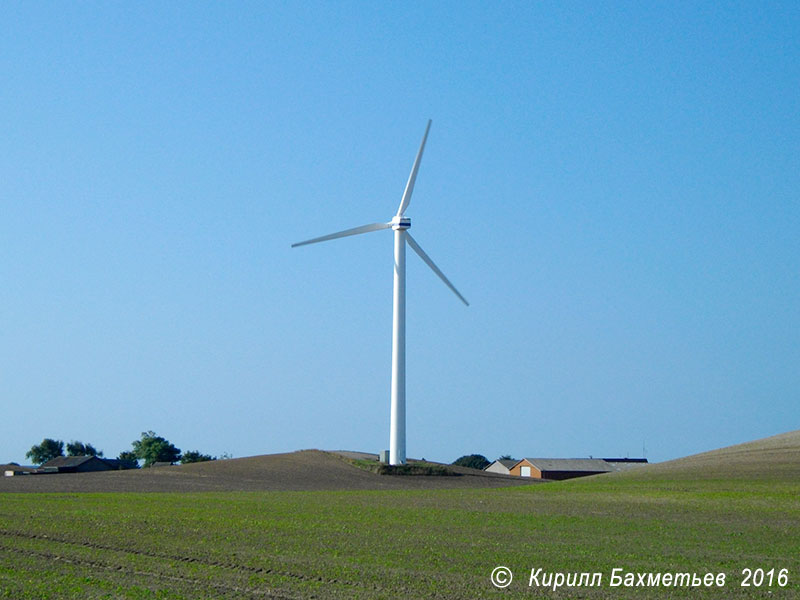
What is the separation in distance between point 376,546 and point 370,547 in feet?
1.06

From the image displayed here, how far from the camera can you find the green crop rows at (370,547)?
60.3 feet

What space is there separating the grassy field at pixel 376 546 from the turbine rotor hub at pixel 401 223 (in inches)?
1332

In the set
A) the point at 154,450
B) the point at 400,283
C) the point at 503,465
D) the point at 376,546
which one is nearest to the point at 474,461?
the point at 503,465

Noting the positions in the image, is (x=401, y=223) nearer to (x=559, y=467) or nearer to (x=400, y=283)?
(x=400, y=283)

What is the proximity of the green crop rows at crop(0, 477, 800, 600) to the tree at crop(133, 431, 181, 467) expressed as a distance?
91463 millimetres

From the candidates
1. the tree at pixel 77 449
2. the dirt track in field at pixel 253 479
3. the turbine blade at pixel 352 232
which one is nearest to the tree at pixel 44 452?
the tree at pixel 77 449

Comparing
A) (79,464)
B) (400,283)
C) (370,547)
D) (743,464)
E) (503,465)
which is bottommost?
(370,547)

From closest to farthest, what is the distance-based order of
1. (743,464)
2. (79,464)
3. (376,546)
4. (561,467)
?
(376,546), (743,464), (79,464), (561,467)

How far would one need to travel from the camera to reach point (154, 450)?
133125mm

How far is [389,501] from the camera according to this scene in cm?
4703

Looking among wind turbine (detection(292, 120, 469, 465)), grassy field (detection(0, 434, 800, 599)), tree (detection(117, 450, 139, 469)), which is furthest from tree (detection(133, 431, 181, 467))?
grassy field (detection(0, 434, 800, 599))

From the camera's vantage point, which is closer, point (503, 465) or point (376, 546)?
point (376, 546)

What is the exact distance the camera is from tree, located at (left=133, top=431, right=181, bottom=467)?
13275 cm

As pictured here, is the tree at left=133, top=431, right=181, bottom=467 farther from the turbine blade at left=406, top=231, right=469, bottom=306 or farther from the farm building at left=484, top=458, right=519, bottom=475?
the turbine blade at left=406, top=231, right=469, bottom=306
